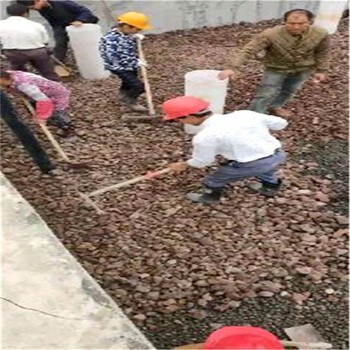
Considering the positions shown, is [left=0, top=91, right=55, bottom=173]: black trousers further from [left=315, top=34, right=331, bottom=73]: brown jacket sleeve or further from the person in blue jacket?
[left=315, top=34, right=331, bottom=73]: brown jacket sleeve

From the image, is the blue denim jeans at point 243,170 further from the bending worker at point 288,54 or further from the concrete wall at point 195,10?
the concrete wall at point 195,10

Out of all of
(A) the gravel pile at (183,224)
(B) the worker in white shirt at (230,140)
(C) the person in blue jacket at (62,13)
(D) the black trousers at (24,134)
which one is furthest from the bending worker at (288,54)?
(C) the person in blue jacket at (62,13)

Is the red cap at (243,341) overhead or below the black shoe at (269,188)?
overhead

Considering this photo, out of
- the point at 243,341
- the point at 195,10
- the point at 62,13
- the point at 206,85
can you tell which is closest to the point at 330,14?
the point at 195,10

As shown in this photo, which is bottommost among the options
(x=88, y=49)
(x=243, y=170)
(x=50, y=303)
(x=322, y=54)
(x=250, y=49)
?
(x=50, y=303)

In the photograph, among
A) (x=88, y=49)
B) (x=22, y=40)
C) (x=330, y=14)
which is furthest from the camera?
(x=330, y=14)

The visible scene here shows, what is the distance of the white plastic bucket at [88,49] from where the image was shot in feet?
21.8

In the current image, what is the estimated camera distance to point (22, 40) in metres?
5.88

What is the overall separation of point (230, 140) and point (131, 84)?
207cm

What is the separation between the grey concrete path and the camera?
10.6ft

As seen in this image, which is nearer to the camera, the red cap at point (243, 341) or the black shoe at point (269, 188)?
the red cap at point (243, 341)

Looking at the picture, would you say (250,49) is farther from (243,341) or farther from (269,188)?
(243,341)

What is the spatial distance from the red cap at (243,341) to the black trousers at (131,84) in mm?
3671

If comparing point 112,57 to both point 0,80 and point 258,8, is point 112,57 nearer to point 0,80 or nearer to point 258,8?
point 0,80
